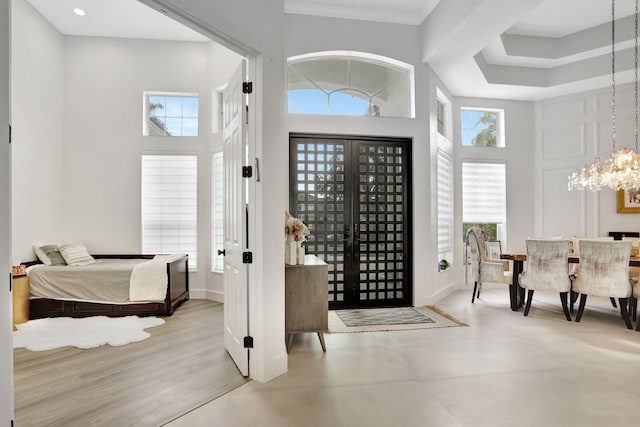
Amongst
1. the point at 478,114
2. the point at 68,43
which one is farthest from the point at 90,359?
the point at 478,114

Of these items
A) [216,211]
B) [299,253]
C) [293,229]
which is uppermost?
[216,211]

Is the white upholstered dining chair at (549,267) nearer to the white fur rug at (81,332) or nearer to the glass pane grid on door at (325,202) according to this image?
the glass pane grid on door at (325,202)

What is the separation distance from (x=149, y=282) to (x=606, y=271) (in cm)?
538

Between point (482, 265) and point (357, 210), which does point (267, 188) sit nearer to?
point (357, 210)

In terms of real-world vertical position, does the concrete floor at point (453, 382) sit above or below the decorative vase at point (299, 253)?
below

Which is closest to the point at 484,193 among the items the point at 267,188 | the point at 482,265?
the point at 482,265

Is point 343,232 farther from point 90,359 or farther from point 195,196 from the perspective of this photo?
point 90,359

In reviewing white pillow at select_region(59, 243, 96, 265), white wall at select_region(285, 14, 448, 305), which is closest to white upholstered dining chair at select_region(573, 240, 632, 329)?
white wall at select_region(285, 14, 448, 305)

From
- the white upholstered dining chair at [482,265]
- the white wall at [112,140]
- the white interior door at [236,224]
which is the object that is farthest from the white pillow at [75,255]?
the white upholstered dining chair at [482,265]

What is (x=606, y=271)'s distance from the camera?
168 inches

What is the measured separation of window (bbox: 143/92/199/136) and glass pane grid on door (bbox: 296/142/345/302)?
2.07 meters

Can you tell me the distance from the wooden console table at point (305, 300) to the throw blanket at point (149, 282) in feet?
6.69

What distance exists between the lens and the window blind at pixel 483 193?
22.0 feet

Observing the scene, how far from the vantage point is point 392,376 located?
2.97 m
